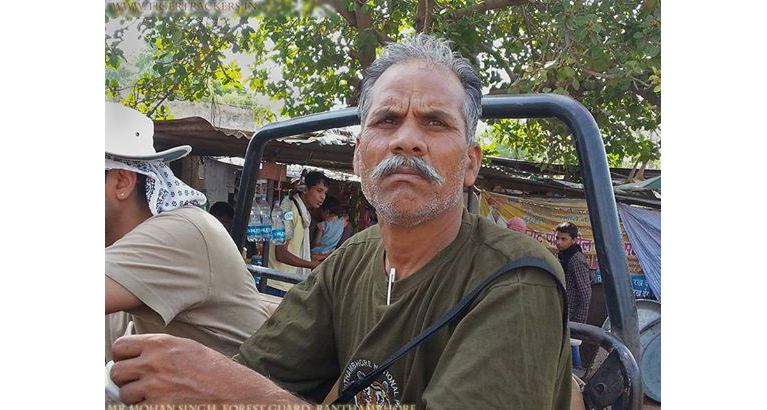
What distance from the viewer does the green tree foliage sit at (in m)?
1.74

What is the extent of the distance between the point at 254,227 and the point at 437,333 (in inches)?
49.9

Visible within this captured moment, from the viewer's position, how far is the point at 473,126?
1354mm

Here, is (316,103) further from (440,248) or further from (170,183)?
(440,248)

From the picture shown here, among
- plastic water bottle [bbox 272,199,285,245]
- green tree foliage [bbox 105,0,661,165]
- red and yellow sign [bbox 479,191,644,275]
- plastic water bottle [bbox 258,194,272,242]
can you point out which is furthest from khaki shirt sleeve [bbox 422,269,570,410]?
plastic water bottle [bbox 272,199,285,245]

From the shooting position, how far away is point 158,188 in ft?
5.39

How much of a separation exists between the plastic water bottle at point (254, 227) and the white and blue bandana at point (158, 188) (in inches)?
22.2

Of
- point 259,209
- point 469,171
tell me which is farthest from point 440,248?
point 259,209

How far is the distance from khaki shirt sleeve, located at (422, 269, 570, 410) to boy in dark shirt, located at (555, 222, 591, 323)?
0.40m

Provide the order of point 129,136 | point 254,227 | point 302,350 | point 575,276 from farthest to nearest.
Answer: point 254,227 → point 575,276 → point 129,136 → point 302,350

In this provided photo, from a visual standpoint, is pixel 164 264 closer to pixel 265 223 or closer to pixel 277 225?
pixel 265 223

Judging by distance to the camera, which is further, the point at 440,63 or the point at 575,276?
the point at 575,276

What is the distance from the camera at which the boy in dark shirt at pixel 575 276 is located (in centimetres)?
162

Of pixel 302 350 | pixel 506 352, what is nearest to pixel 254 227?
pixel 302 350

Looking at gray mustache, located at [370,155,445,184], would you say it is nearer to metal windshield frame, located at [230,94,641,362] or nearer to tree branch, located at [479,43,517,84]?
metal windshield frame, located at [230,94,641,362]
